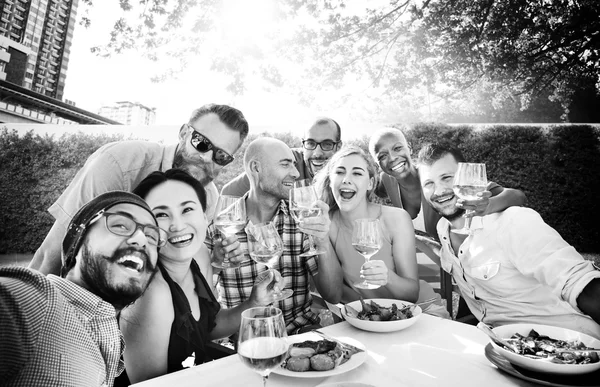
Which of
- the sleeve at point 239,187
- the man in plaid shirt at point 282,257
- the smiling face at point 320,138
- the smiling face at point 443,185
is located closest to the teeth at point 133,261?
the man in plaid shirt at point 282,257

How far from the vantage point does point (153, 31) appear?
8.41 metres

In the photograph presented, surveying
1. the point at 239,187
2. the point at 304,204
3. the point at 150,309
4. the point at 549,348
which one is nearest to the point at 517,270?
the point at 549,348

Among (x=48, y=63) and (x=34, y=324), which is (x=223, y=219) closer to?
(x=34, y=324)

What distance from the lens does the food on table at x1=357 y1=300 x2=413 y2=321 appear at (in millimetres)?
1809

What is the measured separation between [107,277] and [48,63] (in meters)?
14.1

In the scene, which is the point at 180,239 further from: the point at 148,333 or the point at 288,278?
the point at 288,278

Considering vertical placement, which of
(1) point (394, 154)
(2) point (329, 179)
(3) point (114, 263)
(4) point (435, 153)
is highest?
(1) point (394, 154)

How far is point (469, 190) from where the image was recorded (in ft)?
6.94

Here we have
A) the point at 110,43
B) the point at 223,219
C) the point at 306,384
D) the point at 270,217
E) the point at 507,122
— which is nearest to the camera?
the point at 306,384

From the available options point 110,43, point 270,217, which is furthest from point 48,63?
point 270,217

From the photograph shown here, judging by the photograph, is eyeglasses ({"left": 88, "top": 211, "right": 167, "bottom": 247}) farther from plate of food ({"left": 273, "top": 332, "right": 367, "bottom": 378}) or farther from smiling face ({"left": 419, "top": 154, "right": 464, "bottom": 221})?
smiling face ({"left": 419, "top": 154, "right": 464, "bottom": 221})

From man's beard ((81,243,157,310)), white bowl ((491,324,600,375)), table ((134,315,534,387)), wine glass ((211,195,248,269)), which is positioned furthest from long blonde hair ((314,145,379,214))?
man's beard ((81,243,157,310))

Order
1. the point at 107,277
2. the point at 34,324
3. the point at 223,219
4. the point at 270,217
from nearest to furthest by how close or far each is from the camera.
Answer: the point at 34,324
the point at 107,277
the point at 223,219
the point at 270,217

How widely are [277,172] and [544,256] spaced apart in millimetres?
1849
